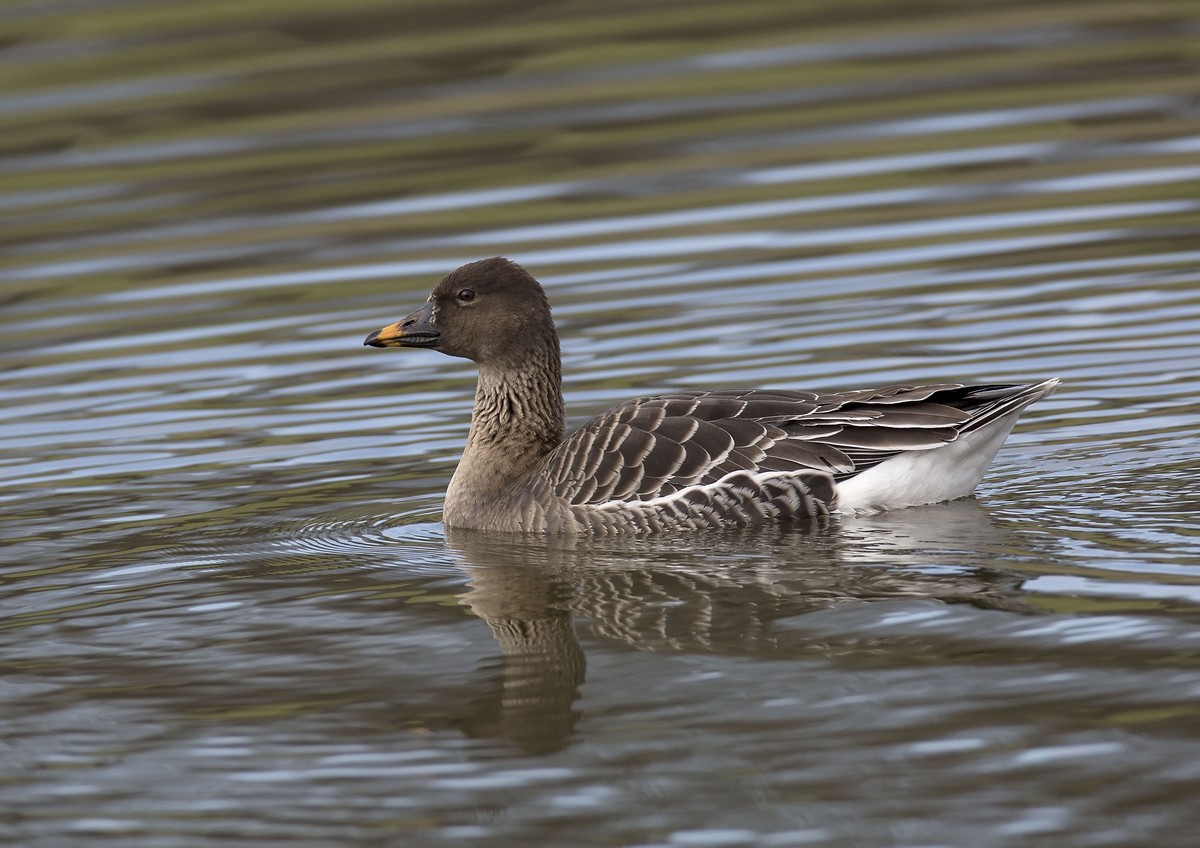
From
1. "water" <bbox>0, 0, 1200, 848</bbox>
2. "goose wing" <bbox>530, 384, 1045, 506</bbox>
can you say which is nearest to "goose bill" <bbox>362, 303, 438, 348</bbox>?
"water" <bbox>0, 0, 1200, 848</bbox>

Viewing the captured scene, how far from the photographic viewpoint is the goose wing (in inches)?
396

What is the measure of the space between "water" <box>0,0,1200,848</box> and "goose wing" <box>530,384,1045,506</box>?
39 centimetres

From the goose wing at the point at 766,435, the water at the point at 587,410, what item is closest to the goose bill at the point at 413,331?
the water at the point at 587,410

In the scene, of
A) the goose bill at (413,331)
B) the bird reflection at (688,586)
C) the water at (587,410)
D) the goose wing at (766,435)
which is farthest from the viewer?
the goose bill at (413,331)

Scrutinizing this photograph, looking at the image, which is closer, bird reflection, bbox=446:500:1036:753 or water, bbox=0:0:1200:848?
water, bbox=0:0:1200:848

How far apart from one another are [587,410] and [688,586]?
4.08 meters

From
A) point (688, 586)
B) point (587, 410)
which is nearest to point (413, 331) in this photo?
point (587, 410)

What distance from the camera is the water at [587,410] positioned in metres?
6.82

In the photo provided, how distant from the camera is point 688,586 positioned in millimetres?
9148

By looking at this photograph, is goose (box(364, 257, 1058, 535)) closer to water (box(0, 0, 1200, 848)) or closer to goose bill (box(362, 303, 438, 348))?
water (box(0, 0, 1200, 848))

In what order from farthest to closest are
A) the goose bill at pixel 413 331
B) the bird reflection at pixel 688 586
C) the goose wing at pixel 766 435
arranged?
the goose bill at pixel 413 331 < the goose wing at pixel 766 435 < the bird reflection at pixel 688 586

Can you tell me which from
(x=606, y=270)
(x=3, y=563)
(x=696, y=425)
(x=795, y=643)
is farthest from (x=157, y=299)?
(x=795, y=643)

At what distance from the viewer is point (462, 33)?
2394 centimetres

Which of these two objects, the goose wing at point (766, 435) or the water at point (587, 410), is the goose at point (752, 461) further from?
the water at point (587, 410)
